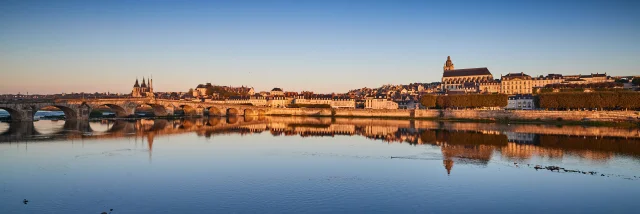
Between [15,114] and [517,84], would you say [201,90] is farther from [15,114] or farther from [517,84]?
[15,114]

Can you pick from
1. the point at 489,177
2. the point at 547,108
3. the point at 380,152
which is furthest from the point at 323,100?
the point at 489,177

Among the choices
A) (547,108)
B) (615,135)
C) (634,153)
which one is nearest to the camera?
(634,153)

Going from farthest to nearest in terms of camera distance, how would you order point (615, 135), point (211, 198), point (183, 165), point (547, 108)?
point (547, 108) → point (615, 135) → point (183, 165) → point (211, 198)

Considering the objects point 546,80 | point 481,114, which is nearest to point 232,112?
point 481,114

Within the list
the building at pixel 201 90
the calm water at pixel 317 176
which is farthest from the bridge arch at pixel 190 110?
the building at pixel 201 90

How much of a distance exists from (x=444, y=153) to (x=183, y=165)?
11225 mm

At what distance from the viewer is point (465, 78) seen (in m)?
92.9

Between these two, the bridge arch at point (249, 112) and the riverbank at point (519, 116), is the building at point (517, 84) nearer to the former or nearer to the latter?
the riverbank at point (519, 116)

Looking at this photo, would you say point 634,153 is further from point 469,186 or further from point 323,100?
point 323,100

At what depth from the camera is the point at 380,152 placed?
2412 cm

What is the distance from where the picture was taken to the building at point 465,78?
285 feet

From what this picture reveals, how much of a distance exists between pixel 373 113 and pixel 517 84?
33.2m

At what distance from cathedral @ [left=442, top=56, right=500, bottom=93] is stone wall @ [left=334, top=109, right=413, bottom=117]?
28551 mm

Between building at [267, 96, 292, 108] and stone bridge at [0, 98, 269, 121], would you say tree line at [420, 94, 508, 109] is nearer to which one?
stone bridge at [0, 98, 269, 121]
